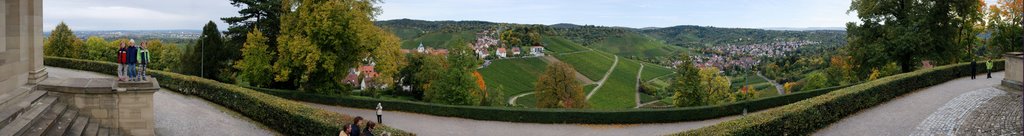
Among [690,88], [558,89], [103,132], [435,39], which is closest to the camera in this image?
[103,132]

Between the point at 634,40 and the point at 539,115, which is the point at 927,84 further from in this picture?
the point at 634,40

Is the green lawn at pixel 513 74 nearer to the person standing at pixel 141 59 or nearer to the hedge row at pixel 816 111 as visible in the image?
the hedge row at pixel 816 111

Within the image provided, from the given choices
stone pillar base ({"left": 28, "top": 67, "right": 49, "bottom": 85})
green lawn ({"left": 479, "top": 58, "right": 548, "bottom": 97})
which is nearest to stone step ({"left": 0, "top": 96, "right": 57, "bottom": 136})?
stone pillar base ({"left": 28, "top": 67, "right": 49, "bottom": 85})

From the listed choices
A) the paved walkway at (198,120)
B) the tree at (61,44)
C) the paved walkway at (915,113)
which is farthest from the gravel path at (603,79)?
the paved walkway at (198,120)

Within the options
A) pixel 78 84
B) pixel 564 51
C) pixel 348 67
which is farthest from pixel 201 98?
pixel 564 51

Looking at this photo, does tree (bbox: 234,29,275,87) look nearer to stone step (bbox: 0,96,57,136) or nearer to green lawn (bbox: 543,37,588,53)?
stone step (bbox: 0,96,57,136)

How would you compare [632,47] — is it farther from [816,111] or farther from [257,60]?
[816,111]

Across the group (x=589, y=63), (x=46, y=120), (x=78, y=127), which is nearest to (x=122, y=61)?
(x=78, y=127)
